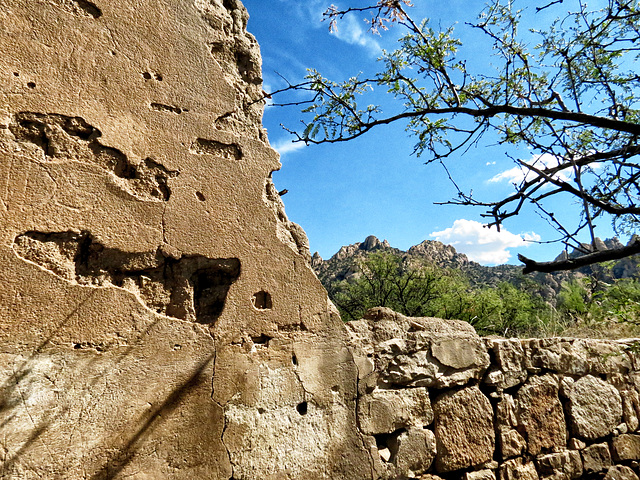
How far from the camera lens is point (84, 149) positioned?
1770 millimetres

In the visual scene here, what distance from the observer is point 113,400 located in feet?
5.27

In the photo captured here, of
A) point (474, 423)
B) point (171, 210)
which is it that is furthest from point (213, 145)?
point (474, 423)

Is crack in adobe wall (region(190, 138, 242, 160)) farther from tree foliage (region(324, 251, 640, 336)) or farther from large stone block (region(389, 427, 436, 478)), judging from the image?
tree foliage (region(324, 251, 640, 336))

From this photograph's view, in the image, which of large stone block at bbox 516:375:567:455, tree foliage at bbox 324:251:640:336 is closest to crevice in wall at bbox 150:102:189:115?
large stone block at bbox 516:375:567:455

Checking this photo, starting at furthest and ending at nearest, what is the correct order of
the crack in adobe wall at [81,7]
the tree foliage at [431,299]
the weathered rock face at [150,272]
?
the tree foliage at [431,299]
the crack in adobe wall at [81,7]
the weathered rock face at [150,272]

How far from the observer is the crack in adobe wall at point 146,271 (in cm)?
164

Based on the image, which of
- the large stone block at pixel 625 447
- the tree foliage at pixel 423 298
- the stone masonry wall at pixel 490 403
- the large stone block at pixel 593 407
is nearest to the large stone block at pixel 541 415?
the stone masonry wall at pixel 490 403

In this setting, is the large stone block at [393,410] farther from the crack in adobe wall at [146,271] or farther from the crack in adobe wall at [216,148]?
the crack in adobe wall at [216,148]

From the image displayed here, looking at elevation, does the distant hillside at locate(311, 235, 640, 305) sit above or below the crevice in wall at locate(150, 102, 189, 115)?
above

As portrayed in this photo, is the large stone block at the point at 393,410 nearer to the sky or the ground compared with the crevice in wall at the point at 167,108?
nearer to the ground

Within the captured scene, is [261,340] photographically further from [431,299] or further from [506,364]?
[431,299]

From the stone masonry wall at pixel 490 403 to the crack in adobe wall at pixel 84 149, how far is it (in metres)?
1.30

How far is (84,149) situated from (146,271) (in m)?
0.58

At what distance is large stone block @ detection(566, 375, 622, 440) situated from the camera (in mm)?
Answer: 3057
